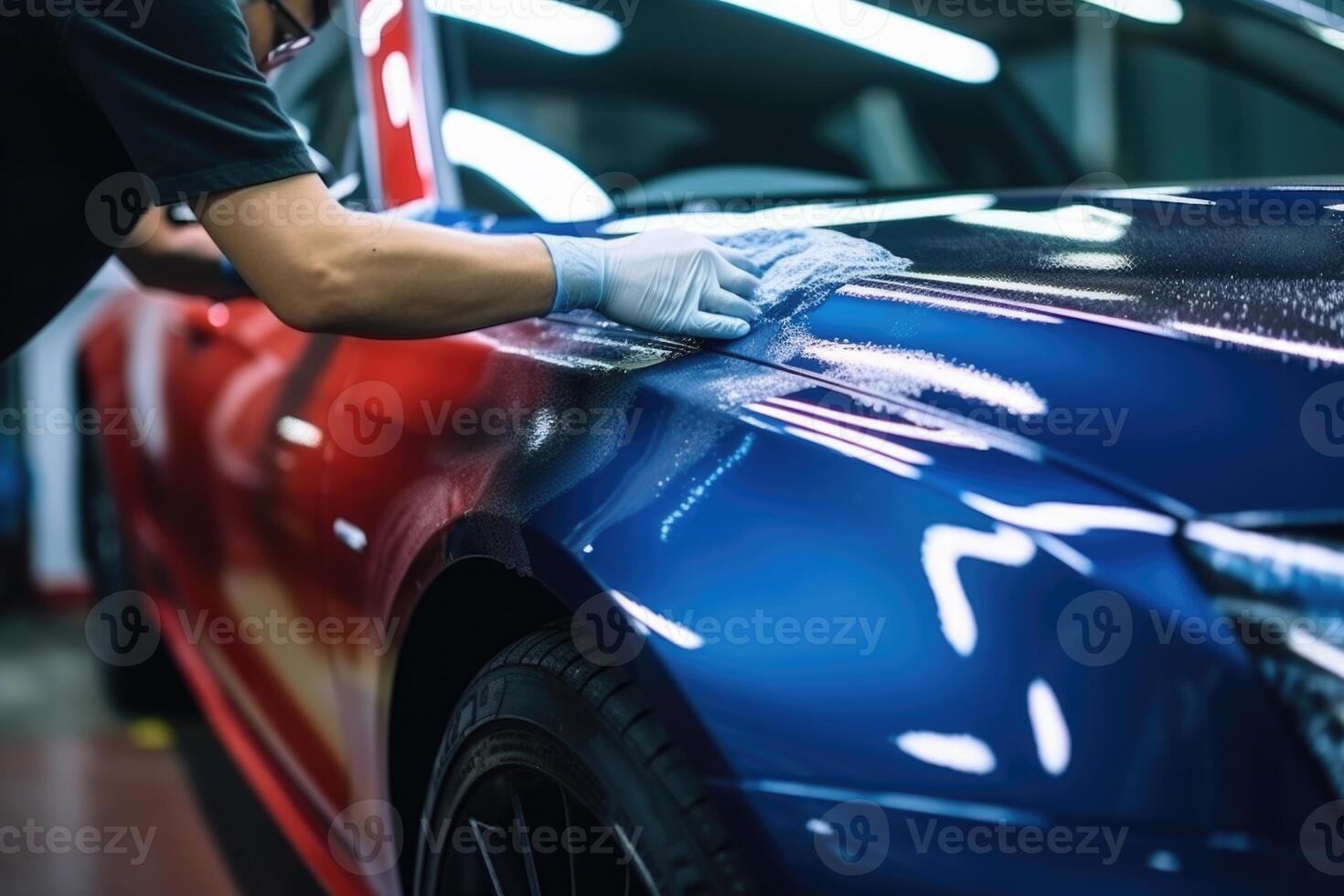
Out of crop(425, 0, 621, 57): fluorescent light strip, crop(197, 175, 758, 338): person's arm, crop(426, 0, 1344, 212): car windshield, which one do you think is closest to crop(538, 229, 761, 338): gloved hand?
crop(197, 175, 758, 338): person's arm

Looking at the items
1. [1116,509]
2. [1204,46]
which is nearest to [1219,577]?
[1116,509]

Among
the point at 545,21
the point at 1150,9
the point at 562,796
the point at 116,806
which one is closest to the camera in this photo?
the point at 562,796

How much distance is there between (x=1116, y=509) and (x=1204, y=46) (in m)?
1.35

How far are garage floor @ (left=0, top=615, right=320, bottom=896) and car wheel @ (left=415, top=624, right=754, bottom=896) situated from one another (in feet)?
3.43

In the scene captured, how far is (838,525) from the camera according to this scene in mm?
864

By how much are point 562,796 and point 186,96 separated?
673 mm

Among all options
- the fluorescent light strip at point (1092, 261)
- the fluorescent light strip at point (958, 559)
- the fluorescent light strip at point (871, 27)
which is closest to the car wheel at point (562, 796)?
the fluorescent light strip at point (958, 559)

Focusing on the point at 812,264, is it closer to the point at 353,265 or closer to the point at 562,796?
the point at 353,265

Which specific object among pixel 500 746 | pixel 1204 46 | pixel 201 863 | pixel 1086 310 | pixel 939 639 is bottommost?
pixel 201 863

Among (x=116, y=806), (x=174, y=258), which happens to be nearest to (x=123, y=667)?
(x=116, y=806)

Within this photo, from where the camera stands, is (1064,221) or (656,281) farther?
(1064,221)

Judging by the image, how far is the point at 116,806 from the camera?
8.00ft

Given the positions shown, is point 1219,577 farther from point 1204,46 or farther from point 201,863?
point 201,863

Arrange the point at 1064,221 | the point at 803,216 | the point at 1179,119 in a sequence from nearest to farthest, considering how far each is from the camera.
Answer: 1. the point at 1064,221
2. the point at 803,216
3. the point at 1179,119
